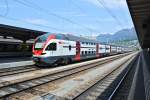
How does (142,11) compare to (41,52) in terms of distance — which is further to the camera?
(41,52)

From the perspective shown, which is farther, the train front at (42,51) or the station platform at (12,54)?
the station platform at (12,54)

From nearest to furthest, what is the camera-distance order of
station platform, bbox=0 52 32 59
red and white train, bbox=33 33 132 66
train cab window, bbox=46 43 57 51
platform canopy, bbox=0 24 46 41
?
red and white train, bbox=33 33 132 66 → train cab window, bbox=46 43 57 51 → platform canopy, bbox=0 24 46 41 → station platform, bbox=0 52 32 59

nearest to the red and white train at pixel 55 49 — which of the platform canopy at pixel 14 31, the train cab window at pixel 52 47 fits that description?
the train cab window at pixel 52 47

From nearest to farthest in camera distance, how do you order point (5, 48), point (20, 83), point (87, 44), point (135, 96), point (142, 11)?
1. point (135, 96)
2. point (20, 83)
3. point (142, 11)
4. point (87, 44)
5. point (5, 48)

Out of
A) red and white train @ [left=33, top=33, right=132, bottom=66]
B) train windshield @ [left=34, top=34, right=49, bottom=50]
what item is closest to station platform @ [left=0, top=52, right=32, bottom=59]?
red and white train @ [left=33, top=33, right=132, bottom=66]

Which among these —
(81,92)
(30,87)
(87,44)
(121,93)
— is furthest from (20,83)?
(87,44)

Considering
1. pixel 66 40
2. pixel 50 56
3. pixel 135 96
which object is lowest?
pixel 135 96

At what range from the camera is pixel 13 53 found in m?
41.9

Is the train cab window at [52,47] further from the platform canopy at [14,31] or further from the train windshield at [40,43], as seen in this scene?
the platform canopy at [14,31]

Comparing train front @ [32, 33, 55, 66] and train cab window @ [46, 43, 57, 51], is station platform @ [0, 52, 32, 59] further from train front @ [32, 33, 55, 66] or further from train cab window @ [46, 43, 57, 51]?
train cab window @ [46, 43, 57, 51]

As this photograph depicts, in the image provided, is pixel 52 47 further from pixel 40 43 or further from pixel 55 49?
pixel 40 43

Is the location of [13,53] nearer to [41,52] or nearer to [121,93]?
[41,52]

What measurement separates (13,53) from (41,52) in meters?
19.4

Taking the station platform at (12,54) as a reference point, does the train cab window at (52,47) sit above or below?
above
